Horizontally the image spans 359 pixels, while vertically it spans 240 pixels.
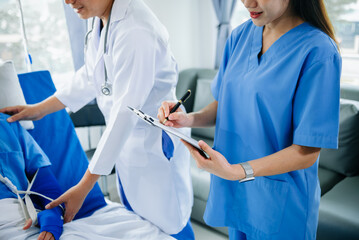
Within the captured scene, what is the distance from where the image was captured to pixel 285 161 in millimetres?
844

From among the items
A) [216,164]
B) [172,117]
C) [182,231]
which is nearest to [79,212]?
[182,231]

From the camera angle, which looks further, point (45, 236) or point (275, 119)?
point (45, 236)

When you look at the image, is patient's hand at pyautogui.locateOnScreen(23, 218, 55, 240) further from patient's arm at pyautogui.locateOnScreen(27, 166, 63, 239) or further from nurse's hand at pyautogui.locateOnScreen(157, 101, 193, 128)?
A: nurse's hand at pyautogui.locateOnScreen(157, 101, 193, 128)

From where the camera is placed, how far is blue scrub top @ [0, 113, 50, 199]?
1.23 meters

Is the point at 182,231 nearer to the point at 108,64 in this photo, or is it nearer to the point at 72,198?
the point at 72,198

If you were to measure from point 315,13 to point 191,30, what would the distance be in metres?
2.50

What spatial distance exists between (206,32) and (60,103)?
7.12ft

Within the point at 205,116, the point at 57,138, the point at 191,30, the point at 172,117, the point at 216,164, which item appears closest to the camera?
the point at 216,164

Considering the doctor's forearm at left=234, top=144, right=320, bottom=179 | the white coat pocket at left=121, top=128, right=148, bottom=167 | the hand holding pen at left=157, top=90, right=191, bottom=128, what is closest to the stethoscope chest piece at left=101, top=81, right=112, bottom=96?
the white coat pocket at left=121, top=128, right=148, bottom=167

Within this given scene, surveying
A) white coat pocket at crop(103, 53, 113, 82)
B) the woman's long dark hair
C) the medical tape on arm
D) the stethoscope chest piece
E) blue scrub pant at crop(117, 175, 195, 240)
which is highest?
the woman's long dark hair

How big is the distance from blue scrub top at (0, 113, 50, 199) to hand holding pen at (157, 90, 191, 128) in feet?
1.92

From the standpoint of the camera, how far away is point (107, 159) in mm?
1101

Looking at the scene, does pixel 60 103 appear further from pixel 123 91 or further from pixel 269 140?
pixel 269 140

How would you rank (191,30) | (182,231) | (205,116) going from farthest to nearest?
1. (191,30)
2. (182,231)
3. (205,116)
